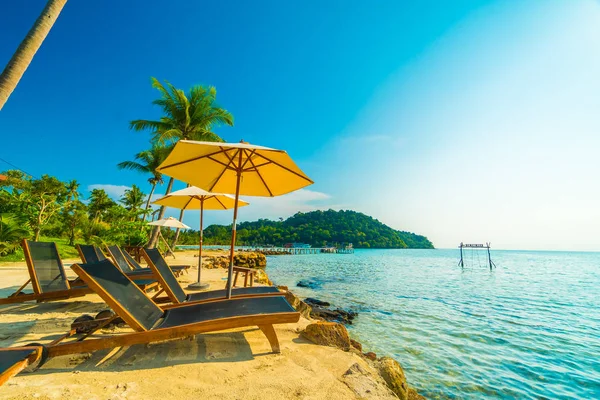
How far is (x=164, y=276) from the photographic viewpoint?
13.2 ft

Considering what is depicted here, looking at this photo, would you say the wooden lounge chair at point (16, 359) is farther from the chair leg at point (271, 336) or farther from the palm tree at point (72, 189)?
the palm tree at point (72, 189)

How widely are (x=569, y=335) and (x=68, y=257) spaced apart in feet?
68.4

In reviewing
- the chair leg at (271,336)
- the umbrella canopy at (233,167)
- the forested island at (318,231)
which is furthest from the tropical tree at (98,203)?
the forested island at (318,231)

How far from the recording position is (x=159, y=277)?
375 cm

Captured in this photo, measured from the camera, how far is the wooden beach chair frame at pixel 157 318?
2395 mm

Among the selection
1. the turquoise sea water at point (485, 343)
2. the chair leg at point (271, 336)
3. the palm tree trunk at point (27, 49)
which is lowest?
the turquoise sea water at point (485, 343)

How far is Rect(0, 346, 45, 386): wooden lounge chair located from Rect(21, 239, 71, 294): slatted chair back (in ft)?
8.74

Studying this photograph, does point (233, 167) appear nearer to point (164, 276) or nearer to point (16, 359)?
point (164, 276)

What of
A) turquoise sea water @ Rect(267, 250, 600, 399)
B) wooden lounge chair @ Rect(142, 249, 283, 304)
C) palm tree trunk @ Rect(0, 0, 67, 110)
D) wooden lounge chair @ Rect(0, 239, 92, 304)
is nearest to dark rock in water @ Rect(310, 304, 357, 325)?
turquoise sea water @ Rect(267, 250, 600, 399)

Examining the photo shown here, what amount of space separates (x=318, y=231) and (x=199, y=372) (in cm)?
8815

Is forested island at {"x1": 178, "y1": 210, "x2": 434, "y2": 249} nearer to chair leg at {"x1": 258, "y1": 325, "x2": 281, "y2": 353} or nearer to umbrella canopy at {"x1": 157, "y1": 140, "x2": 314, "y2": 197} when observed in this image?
umbrella canopy at {"x1": 157, "y1": 140, "x2": 314, "y2": 197}

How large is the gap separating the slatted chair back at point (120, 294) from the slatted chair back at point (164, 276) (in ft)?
2.02

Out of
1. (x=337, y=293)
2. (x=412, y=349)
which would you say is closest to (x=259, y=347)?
(x=412, y=349)

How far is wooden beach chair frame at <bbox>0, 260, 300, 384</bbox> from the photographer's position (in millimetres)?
2395
